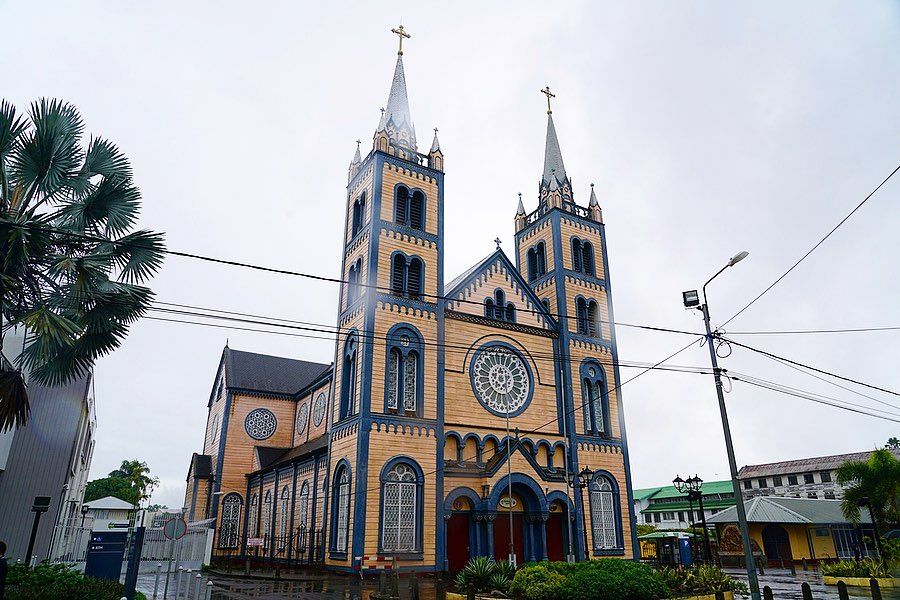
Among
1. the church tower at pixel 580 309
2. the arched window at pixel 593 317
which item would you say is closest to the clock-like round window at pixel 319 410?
the church tower at pixel 580 309

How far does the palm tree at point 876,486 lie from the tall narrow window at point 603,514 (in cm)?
1410

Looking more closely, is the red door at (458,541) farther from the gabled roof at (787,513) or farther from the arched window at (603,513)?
the gabled roof at (787,513)

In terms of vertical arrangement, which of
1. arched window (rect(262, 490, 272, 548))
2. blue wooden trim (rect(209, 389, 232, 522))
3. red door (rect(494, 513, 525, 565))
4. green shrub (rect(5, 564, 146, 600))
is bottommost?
green shrub (rect(5, 564, 146, 600))

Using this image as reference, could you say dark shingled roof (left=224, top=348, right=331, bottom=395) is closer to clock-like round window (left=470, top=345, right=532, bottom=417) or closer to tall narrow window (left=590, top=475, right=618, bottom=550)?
clock-like round window (left=470, top=345, right=532, bottom=417)

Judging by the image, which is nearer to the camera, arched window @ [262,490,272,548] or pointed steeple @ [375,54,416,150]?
pointed steeple @ [375,54,416,150]

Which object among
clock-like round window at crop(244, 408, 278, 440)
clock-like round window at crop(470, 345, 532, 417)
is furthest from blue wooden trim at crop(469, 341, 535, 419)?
clock-like round window at crop(244, 408, 278, 440)

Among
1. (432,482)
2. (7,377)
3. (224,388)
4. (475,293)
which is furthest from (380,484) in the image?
(224,388)

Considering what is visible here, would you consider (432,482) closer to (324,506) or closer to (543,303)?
(324,506)

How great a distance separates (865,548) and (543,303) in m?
34.0

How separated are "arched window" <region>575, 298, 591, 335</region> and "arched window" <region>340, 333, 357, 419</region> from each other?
14.3 m

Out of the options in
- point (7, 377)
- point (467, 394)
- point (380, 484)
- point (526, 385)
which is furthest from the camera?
point (526, 385)

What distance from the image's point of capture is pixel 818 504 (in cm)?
4900

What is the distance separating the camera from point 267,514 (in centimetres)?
3956

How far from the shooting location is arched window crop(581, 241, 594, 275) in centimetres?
3969
